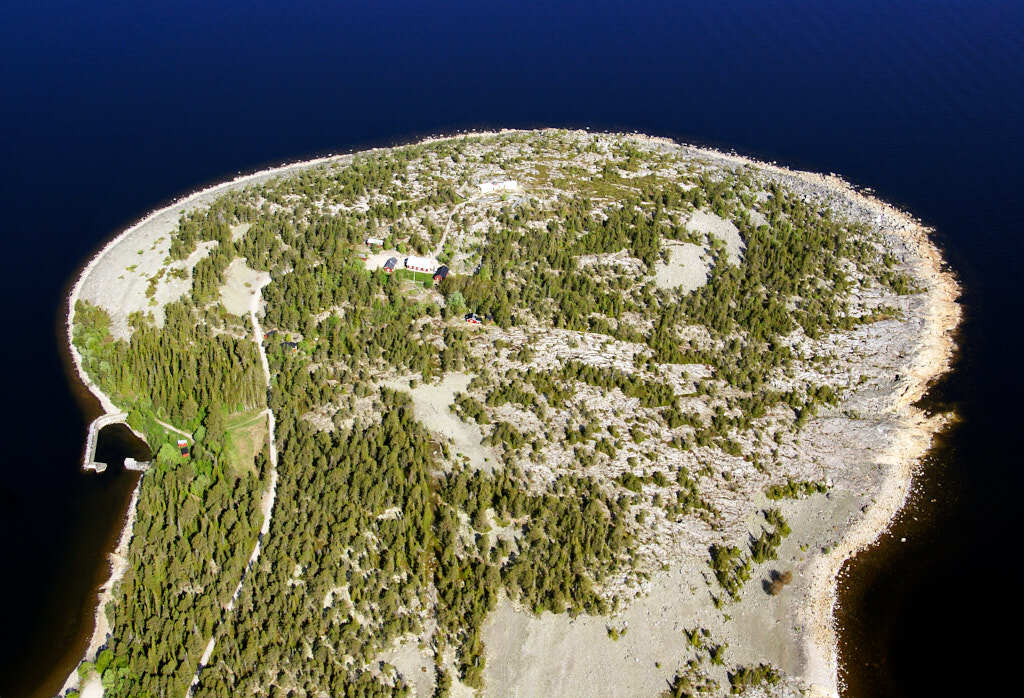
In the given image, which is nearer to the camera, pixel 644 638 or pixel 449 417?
pixel 644 638

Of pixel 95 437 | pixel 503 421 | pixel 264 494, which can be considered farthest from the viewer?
pixel 95 437

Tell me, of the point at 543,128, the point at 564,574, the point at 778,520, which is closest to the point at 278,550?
the point at 564,574

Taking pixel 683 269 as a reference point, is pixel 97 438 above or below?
below

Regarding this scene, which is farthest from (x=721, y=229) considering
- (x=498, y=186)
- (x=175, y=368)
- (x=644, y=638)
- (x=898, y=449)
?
(x=175, y=368)

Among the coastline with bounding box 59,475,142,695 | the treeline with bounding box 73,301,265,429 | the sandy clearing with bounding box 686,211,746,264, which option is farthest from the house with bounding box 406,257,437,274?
the coastline with bounding box 59,475,142,695

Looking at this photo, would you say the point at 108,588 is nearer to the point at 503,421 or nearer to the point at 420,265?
the point at 503,421

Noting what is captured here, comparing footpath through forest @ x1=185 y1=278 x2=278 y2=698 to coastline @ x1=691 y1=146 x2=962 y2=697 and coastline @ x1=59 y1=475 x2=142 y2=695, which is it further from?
coastline @ x1=691 y1=146 x2=962 y2=697

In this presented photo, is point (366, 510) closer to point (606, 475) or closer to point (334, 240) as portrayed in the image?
point (606, 475)
